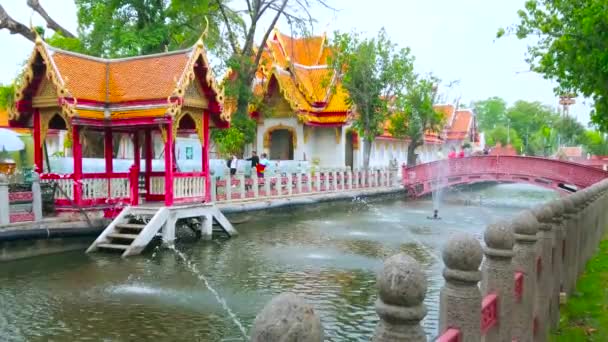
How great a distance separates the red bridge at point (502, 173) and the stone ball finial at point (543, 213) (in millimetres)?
19976

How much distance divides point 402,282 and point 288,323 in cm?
80

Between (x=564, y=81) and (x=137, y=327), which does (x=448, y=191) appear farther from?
(x=137, y=327)

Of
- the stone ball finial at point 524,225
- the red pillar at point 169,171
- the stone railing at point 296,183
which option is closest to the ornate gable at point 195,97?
the red pillar at point 169,171

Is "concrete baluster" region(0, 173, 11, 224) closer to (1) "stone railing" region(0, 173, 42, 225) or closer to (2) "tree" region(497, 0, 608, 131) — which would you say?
(1) "stone railing" region(0, 173, 42, 225)

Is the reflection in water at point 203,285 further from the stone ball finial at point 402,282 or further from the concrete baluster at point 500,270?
the stone ball finial at point 402,282

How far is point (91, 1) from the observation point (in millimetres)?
21250

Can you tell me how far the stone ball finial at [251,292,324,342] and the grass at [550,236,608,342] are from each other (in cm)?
561

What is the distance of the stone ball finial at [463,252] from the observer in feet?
10.8

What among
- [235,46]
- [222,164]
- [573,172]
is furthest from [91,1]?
[573,172]

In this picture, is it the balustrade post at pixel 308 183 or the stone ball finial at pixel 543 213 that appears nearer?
the stone ball finial at pixel 543 213

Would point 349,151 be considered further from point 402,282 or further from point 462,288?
point 402,282

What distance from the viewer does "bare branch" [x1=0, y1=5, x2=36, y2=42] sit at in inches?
814

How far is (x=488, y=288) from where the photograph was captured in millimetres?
4277

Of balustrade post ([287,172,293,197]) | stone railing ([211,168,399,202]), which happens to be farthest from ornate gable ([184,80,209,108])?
balustrade post ([287,172,293,197])
